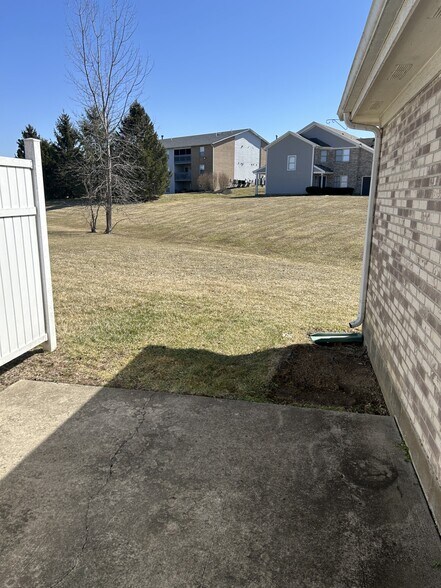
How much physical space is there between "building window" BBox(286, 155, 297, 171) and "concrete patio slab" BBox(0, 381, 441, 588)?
36.5 meters

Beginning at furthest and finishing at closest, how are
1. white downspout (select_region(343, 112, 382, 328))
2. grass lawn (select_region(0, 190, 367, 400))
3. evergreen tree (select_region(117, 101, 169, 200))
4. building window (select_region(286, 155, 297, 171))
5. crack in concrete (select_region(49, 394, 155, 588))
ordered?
building window (select_region(286, 155, 297, 171)) → evergreen tree (select_region(117, 101, 169, 200)) → white downspout (select_region(343, 112, 382, 328)) → grass lawn (select_region(0, 190, 367, 400)) → crack in concrete (select_region(49, 394, 155, 588))

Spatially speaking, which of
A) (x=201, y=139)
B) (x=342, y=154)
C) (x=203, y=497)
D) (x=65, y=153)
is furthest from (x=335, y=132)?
(x=203, y=497)

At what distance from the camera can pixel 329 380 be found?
4.25 meters

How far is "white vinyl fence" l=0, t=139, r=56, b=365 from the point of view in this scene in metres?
3.92

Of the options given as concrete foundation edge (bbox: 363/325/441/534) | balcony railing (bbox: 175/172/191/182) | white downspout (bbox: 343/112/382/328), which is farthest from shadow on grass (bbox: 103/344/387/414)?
balcony railing (bbox: 175/172/191/182)

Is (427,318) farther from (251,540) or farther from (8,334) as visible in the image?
(8,334)

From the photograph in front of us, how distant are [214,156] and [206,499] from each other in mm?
50117

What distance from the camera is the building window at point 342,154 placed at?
3675cm

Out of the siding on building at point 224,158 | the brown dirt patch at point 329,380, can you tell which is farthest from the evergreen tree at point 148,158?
the brown dirt patch at point 329,380

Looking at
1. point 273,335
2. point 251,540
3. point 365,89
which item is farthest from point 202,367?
point 365,89

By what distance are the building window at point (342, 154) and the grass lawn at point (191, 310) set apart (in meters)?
22.3

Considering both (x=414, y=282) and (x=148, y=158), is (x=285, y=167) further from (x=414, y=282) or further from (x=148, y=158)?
(x=414, y=282)

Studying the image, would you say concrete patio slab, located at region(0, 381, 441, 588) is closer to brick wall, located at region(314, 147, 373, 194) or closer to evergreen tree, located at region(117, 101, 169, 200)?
evergreen tree, located at region(117, 101, 169, 200)

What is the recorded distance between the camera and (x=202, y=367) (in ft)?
14.7
